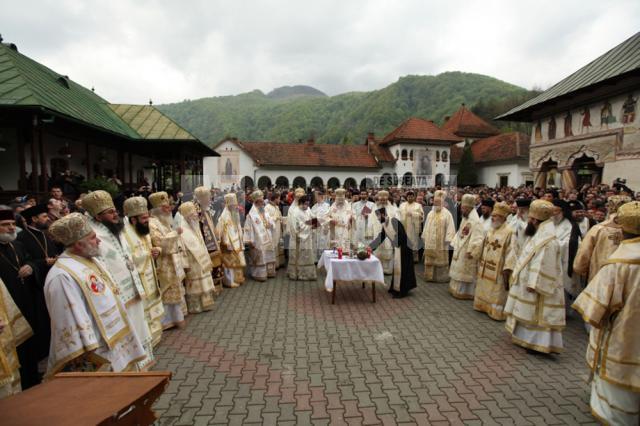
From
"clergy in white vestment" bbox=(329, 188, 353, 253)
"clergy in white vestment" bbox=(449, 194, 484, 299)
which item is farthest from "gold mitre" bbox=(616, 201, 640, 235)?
"clergy in white vestment" bbox=(329, 188, 353, 253)

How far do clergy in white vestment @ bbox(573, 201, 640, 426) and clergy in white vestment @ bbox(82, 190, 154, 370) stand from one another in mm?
4477

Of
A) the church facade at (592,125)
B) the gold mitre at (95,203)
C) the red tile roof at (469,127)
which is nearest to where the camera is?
the gold mitre at (95,203)

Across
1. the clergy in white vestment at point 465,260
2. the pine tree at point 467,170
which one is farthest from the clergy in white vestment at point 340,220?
the pine tree at point 467,170

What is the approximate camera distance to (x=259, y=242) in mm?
8633

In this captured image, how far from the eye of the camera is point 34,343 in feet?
12.7

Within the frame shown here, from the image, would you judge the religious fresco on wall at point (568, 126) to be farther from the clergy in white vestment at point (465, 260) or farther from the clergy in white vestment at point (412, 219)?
the clergy in white vestment at point (465, 260)

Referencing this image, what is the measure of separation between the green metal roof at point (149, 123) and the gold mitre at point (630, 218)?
16279 mm

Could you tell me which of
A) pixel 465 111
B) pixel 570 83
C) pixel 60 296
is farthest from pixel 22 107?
pixel 465 111

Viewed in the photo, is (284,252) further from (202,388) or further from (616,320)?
(616,320)

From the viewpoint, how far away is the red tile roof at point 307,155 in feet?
117

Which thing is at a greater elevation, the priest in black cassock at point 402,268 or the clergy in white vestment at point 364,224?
the clergy in white vestment at point 364,224

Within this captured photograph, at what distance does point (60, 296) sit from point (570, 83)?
24.3m

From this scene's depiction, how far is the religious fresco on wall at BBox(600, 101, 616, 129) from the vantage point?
16.3 metres

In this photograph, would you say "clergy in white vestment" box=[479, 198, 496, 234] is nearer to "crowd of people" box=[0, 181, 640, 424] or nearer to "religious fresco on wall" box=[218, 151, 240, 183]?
"crowd of people" box=[0, 181, 640, 424]
